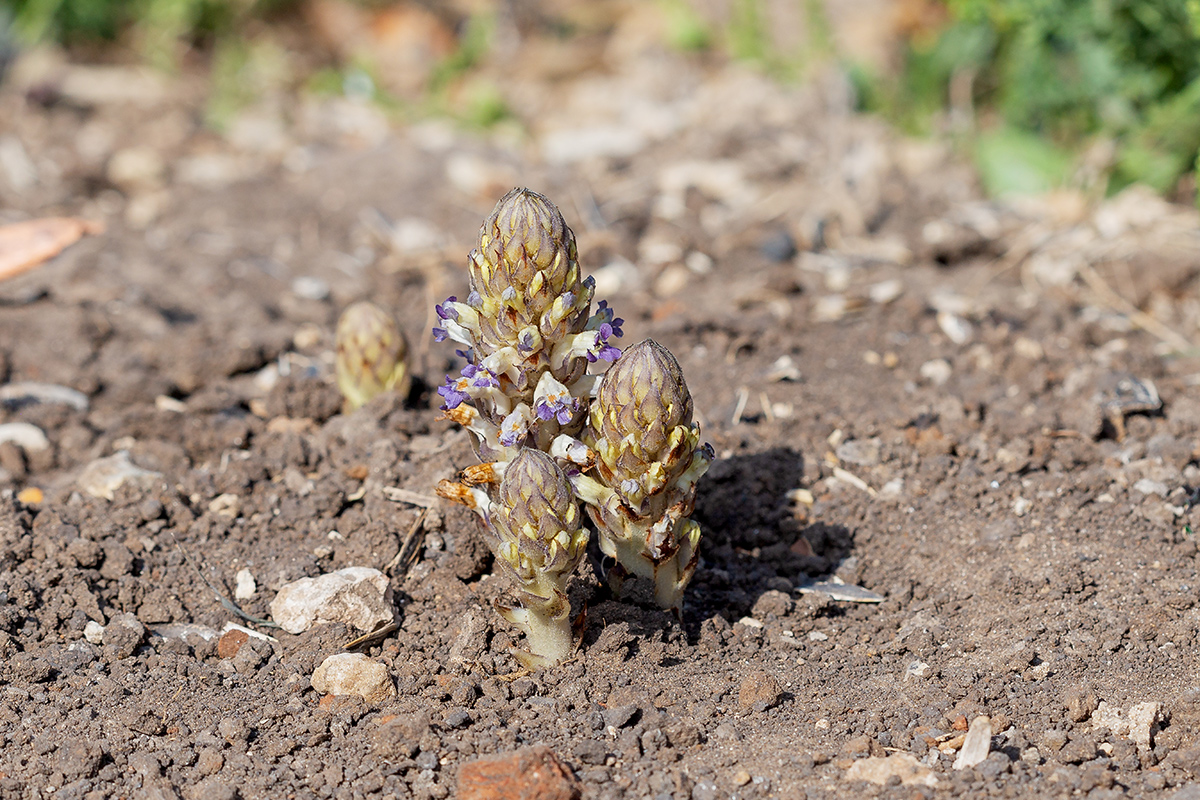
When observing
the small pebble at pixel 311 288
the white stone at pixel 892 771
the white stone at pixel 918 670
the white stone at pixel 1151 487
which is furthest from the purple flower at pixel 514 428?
the small pebble at pixel 311 288

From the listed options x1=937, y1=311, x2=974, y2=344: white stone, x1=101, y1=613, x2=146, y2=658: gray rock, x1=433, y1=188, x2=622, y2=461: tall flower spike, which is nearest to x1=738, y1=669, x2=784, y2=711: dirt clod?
x1=433, y1=188, x2=622, y2=461: tall flower spike

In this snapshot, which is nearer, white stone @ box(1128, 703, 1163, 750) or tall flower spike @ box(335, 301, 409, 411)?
white stone @ box(1128, 703, 1163, 750)

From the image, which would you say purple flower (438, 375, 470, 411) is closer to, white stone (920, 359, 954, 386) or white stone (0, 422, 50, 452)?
white stone (0, 422, 50, 452)

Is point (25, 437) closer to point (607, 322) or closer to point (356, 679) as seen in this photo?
point (356, 679)

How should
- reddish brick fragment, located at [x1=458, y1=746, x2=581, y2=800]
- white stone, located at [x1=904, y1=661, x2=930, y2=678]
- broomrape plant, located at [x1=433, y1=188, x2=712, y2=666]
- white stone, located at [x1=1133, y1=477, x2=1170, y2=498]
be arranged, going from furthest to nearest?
white stone, located at [x1=1133, y1=477, x2=1170, y2=498] < white stone, located at [x1=904, y1=661, x2=930, y2=678] < broomrape plant, located at [x1=433, y1=188, x2=712, y2=666] < reddish brick fragment, located at [x1=458, y1=746, x2=581, y2=800]

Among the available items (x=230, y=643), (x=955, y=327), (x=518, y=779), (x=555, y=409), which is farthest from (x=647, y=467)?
(x=955, y=327)

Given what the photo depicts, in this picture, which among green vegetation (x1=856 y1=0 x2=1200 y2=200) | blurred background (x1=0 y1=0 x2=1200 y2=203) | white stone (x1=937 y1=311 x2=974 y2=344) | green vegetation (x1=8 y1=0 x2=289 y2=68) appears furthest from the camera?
green vegetation (x1=8 y1=0 x2=289 y2=68)
